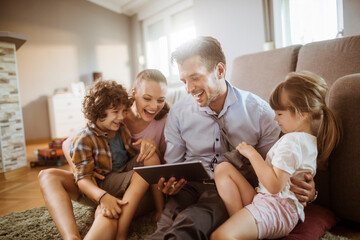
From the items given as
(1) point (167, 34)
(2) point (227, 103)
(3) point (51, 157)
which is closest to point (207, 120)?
(2) point (227, 103)

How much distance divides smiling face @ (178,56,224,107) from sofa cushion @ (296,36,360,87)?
654 mm

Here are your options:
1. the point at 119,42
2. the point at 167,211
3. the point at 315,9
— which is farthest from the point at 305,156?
the point at 119,42

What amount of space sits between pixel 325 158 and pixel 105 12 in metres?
5.73

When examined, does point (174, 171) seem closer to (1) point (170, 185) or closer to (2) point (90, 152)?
(1) point (170, 185)

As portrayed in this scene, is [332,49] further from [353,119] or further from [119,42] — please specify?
[119,42]

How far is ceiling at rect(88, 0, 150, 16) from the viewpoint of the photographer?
18.3 ft

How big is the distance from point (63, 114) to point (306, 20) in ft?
12.7

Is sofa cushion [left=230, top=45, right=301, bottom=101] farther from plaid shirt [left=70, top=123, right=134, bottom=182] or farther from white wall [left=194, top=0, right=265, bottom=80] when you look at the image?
white wall [left=194, top=0, right=265, bottom=80]

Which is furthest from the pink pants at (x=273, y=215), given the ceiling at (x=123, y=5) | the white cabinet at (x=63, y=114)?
the ceiling at (x=123, y=5)

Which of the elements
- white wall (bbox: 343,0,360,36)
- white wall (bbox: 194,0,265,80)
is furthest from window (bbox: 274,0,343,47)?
white wall (bbox: 194,0,265,80)

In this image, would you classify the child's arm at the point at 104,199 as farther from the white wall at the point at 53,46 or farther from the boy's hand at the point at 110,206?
the white wall at the point at 53,46

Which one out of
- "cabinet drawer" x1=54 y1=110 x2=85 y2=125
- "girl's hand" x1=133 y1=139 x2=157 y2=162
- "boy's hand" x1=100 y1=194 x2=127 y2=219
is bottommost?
"boy's hand" x1=100 y1=194 x2=127 y2=219

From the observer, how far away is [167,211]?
1.10 metres

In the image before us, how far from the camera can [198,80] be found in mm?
1184
